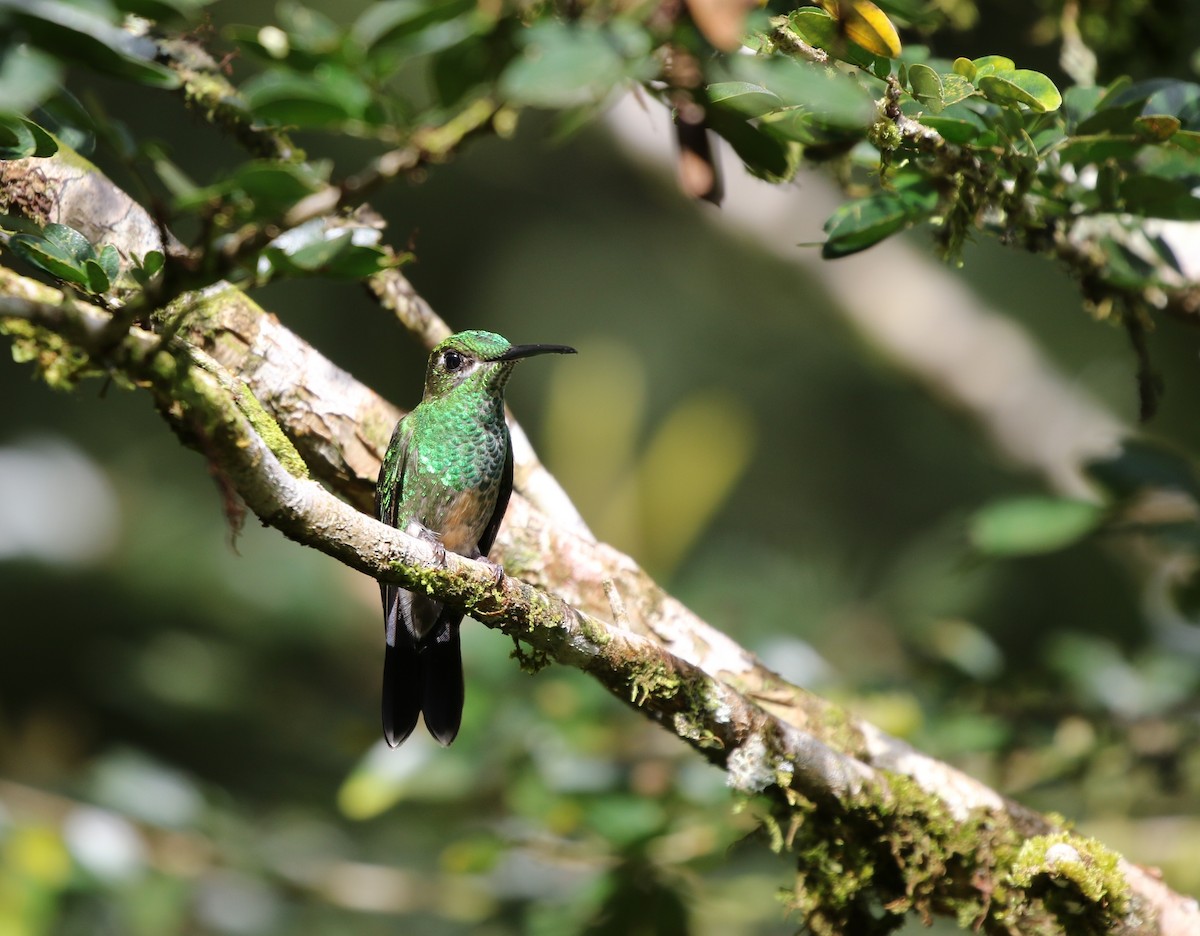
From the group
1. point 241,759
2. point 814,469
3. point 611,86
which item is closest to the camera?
point 611,86

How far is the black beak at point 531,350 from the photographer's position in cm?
310

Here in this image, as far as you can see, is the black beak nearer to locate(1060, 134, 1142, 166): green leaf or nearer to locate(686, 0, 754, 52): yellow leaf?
locate(1060, 134, 1142, 166): green leaf

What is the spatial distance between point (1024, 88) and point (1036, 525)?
1.67m

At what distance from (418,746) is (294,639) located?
1712mm

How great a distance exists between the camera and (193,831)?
4023 millimetres

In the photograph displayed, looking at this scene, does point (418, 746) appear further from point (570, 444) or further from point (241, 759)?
point (241, 759)

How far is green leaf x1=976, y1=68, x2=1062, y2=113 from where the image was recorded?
73.1 inches

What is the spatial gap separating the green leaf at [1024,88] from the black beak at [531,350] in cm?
132

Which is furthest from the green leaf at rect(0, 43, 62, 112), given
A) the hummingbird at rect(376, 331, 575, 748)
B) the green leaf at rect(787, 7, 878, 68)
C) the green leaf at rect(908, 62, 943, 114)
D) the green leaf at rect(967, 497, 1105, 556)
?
the green leaf at rect(967, 497, 1105, 556)

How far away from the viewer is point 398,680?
3188 mm

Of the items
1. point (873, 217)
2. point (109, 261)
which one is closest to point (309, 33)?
point (109, 261)

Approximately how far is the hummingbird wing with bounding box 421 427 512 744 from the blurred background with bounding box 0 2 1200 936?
1.25 ft

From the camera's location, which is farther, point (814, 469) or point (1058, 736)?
point (814, 469)

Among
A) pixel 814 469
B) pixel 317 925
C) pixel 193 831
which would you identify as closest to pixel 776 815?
pixel 193 831
